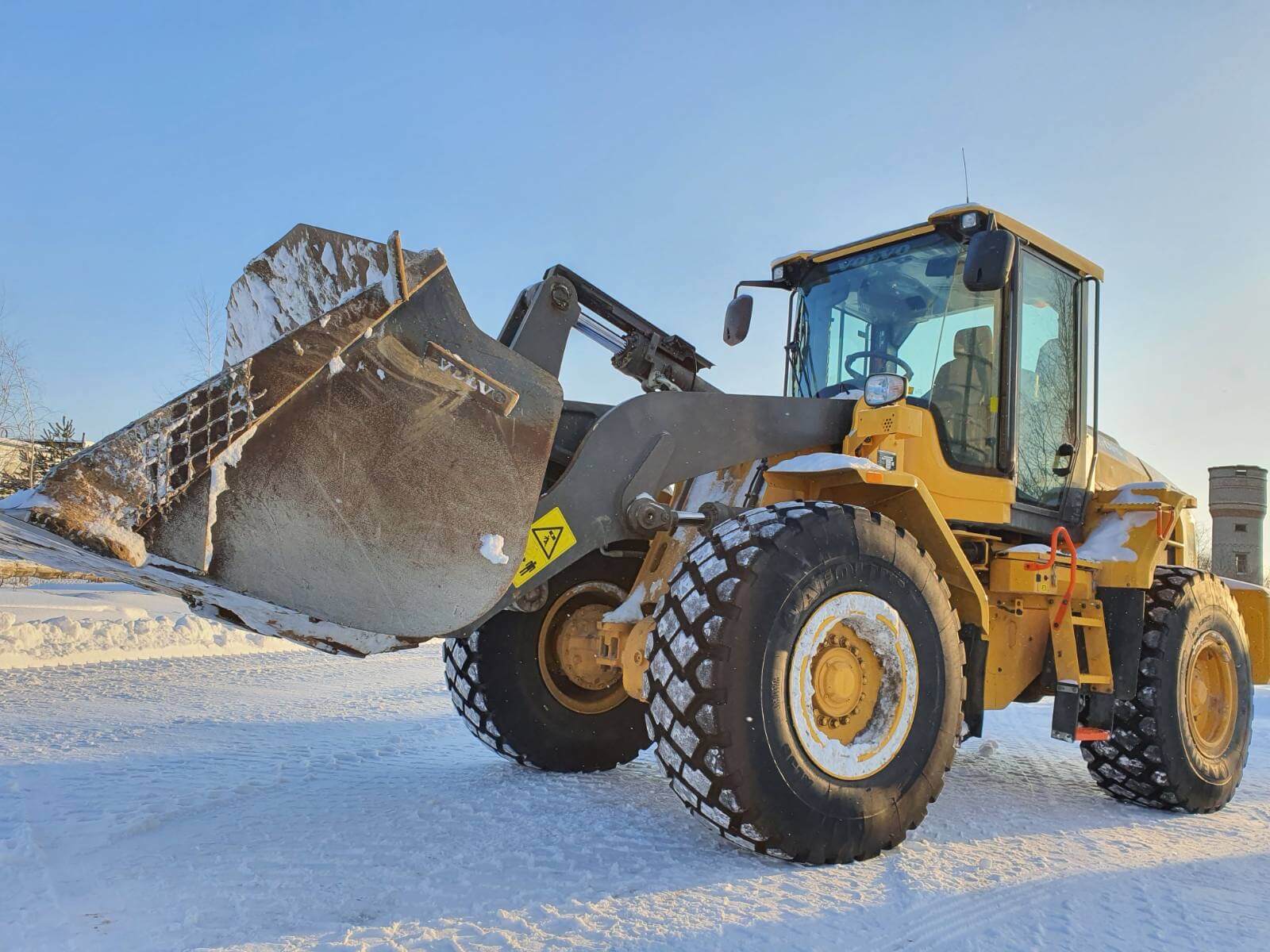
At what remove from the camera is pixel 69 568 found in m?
2.74

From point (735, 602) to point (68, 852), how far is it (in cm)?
236

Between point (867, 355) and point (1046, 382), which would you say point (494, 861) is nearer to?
point (867, 355)

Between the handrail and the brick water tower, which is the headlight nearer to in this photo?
the handrail

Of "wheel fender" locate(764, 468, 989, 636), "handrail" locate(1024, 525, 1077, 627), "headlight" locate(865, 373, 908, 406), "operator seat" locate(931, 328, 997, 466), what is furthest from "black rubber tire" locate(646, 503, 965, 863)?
"handrail" locate(1024, 525, 1077, 627)

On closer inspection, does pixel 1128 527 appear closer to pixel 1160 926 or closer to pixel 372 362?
pixel 1160 926

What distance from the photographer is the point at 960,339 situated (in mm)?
4738

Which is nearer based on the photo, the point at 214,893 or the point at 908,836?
the point at 214,893

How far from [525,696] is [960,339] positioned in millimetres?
2840

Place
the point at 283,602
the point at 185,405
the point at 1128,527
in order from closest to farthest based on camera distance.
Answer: the point at 185,405 → the point at 283,602 → the point at 1128,527

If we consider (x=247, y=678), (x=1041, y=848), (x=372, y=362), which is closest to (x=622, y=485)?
(x=372, y=362)

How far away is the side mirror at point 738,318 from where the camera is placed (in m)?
5.42

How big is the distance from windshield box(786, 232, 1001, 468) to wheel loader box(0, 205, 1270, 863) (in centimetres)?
2

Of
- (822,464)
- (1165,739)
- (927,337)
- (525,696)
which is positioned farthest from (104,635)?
(1165,739)

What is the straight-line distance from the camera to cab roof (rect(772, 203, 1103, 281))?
4.68 metres
